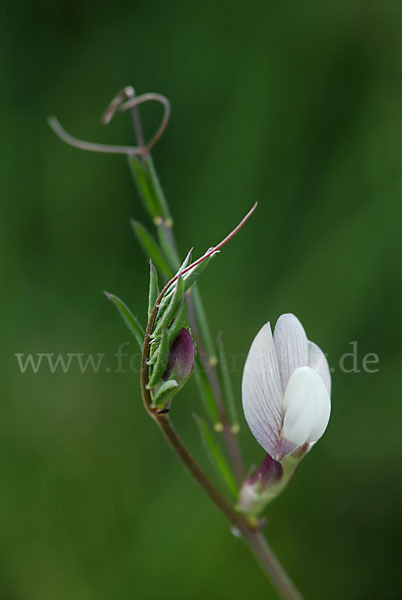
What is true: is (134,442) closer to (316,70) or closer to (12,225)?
(12,225)

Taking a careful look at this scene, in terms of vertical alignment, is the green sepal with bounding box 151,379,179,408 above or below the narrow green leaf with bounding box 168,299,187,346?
below

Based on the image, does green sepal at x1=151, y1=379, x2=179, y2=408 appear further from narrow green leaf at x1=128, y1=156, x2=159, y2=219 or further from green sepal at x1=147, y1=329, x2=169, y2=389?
narrow green leaf at x1=128, y1=156, x2=159, y2=219

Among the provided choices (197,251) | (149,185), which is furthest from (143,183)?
(197,251)

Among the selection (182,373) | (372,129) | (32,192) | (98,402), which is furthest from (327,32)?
(182,373)

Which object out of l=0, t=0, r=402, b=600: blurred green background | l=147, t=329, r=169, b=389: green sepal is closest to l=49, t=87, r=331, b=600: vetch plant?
l=147, t=329, r=169, b=389: green sepal

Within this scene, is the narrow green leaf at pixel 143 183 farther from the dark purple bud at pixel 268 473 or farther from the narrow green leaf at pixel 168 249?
the dark purple bud at pixel 268 473

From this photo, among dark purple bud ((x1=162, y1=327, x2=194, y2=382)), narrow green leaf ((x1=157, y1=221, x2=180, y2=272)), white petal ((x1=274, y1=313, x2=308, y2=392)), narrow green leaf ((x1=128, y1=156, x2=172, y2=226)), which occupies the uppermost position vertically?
narrow green leaf ((x1=128, y1=156, x2=172, y2=226))
